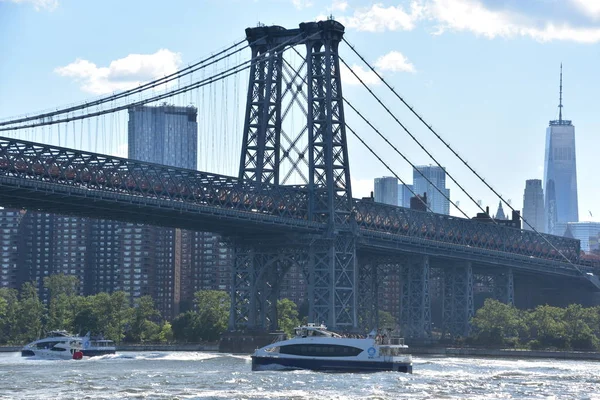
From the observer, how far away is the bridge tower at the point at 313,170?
163875 millimetres

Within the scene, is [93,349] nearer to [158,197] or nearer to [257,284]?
[257,284]

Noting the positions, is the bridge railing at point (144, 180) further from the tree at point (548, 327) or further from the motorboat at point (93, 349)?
the tree at point (548, 327)

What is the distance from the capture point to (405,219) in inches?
7731

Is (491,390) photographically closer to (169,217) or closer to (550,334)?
(169,217)

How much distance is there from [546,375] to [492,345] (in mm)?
66099

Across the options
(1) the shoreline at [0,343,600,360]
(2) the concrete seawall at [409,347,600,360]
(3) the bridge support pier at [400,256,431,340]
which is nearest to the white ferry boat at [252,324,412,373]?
(2) the concrete seawall at [409,347,600,360]

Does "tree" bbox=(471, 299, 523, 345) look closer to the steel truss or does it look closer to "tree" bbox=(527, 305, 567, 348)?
"tree" bbox=(527, 305, 567, 348)

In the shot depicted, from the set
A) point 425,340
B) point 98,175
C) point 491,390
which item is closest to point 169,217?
point 98,175

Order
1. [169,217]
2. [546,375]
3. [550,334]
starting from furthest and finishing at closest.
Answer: [550,334], [169,217], [546,375]

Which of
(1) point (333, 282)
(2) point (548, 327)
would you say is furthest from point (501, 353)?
(1) point (333, 282)

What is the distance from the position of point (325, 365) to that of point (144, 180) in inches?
1407

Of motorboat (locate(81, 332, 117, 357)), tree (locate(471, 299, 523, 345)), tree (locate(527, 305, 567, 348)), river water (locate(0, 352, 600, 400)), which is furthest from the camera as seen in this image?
tree (locate(471, 299, 523, 345))

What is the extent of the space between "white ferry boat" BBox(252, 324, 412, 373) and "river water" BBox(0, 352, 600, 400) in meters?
1.68

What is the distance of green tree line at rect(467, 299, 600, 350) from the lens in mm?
182250
